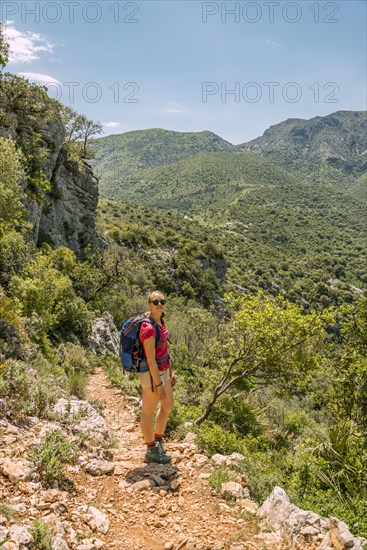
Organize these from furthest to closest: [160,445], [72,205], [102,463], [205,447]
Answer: [72,205] < [205,447] < [160,445] < [102,463]

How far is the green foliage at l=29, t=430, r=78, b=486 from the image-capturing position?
4.07 m

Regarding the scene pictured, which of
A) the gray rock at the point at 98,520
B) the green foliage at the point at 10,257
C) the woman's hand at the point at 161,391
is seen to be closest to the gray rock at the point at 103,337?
the green foliage at the point at 10,257

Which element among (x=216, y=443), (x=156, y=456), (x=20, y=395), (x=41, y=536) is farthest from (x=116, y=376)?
(x=41, y=536)

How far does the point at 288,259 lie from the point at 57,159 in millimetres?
86553

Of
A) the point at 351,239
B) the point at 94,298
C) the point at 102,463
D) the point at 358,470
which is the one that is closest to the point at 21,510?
the point at 102,463

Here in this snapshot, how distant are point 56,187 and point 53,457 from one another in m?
25.9

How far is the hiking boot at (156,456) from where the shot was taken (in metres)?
5.30

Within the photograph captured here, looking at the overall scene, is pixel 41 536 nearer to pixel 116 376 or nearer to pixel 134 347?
pixel 134 347

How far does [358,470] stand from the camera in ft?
18.2

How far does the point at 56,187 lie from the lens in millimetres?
27250

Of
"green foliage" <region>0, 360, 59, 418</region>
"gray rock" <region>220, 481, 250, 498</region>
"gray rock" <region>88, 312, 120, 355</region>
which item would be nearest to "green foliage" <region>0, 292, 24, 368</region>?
"green foliage" <region>0, 360, 59, 418</region>

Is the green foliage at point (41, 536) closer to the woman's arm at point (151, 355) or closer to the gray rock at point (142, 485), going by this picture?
the gray rock at point (142, 485)

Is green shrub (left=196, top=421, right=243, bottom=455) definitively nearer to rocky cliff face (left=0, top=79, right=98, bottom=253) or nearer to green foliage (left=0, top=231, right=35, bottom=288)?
green foliage (left=0, top=231, right=35, bottom=288)

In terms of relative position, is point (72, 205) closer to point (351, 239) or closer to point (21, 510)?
point (21, 510)
